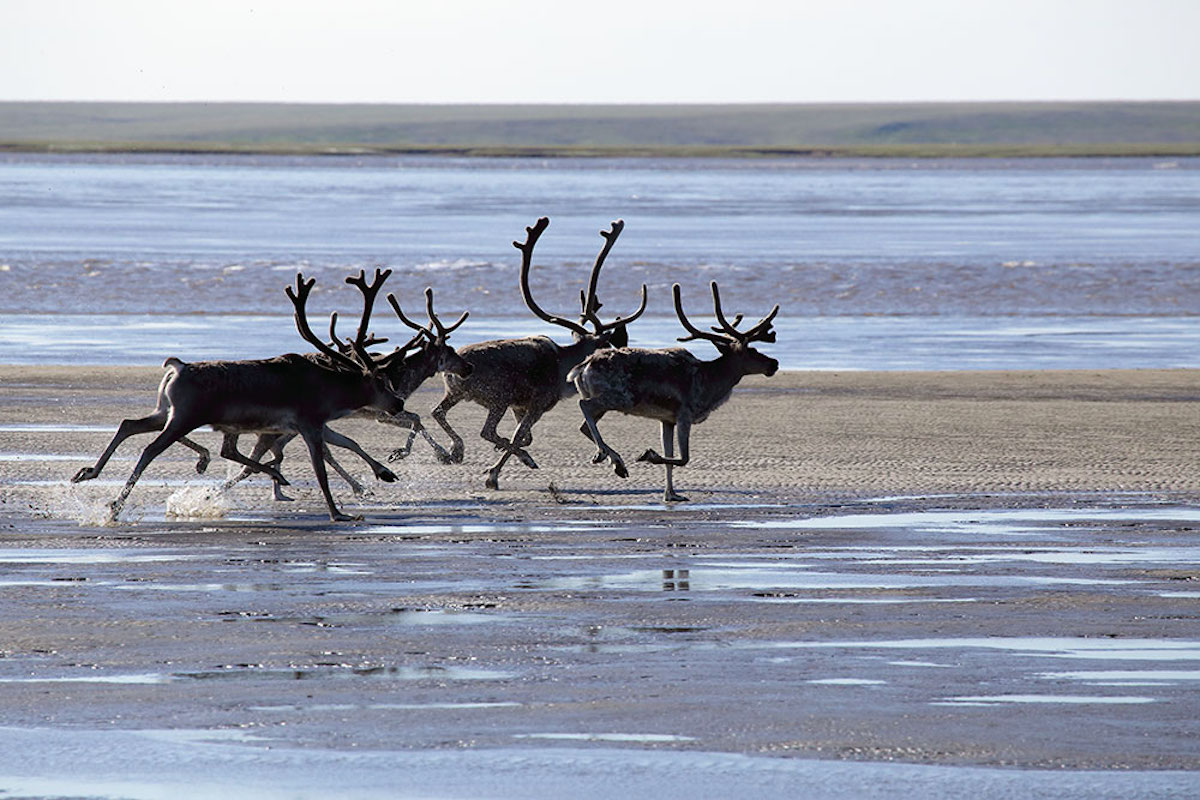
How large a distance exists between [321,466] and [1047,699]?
6727mm

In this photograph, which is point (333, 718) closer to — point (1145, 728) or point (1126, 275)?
point (1145, 728)

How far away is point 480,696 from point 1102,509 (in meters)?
7.05

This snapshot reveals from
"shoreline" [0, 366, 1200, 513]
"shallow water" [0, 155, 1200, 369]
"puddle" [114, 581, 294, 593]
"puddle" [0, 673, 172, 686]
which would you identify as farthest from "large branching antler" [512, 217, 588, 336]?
"puddle" [0, 673, 172, 686]

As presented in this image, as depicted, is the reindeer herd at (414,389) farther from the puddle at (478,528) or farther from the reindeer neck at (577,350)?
the puddle at (478,528)

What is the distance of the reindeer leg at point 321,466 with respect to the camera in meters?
13.9

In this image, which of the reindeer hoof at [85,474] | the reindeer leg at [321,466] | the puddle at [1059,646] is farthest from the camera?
the reindeer leg at [321,466]

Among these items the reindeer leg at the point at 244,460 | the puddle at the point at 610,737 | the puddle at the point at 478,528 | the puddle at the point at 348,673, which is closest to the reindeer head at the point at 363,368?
the reindeer leg at the point at 244,460

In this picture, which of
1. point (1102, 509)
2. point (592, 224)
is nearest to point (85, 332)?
point (1102, 509)

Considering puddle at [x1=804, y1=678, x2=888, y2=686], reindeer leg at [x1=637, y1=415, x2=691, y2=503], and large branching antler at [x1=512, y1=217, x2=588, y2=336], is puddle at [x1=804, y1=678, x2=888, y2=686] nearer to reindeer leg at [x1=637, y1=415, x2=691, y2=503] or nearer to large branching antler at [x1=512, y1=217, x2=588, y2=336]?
reindeer leg at [x1=637, y1=415, x2=691, y2=503]

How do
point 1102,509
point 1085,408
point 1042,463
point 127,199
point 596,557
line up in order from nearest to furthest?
1. point 596,557
2. point 1102,509
3. point 1042,463
4. point 1085,408
5. point 127,199

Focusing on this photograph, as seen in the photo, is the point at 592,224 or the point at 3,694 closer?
the point at 3,694

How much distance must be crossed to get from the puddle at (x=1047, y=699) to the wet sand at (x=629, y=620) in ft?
0.07

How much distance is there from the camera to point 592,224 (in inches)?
2574

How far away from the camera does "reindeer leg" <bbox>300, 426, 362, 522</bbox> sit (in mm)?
13938
